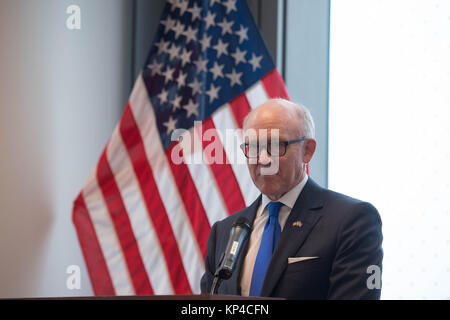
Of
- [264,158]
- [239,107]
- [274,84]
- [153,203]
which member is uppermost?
[274,84]

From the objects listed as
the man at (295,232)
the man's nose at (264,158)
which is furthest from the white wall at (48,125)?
the man's nose at (264,158)

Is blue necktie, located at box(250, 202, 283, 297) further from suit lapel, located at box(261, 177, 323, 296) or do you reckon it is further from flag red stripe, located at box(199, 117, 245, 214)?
flag red stripe, located at box(199, 117, 245, 214)

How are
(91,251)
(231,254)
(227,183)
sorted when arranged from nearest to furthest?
(231,254) → (227,183) → (91,251)

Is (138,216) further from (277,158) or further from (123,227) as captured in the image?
(277,158)

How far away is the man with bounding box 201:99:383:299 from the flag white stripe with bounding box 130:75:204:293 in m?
1.01

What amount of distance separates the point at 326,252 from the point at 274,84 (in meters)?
1.63

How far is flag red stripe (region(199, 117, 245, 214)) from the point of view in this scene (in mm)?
3430

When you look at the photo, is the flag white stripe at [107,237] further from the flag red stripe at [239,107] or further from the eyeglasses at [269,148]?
the eyeglasses at [269,148]

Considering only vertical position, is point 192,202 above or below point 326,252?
below

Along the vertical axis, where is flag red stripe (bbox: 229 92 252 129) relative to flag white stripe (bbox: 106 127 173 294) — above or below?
above

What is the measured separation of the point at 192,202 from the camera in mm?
3506

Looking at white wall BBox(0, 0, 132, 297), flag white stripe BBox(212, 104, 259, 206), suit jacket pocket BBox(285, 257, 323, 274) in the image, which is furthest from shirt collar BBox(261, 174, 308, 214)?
white wall BBox(0, 0, 132, 297)

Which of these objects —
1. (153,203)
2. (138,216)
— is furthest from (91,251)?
(153,203)
